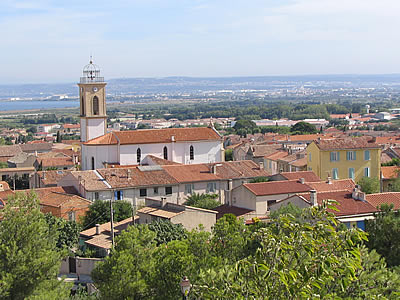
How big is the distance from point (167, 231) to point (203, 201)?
34.3 ft

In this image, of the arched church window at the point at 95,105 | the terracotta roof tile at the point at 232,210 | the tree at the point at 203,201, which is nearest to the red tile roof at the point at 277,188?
the terracotta roof tile at the point at 232,210

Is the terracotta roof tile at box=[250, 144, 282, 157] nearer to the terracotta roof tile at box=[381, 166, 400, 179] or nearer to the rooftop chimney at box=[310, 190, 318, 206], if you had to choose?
the terracotta roof tile at box=[381, 166, 400, 179]

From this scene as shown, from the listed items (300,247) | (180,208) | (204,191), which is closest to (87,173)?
(204,191)

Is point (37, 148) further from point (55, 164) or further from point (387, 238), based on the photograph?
point (387, 238)

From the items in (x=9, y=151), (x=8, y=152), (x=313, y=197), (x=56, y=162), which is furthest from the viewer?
(x=9, y=151)

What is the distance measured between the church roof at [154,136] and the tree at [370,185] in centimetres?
1366

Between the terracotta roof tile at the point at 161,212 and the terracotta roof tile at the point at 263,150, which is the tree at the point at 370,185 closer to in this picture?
the terracotta roof tile at the point at 161,212

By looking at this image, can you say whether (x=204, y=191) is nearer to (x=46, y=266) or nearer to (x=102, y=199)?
(x=102, y=199)

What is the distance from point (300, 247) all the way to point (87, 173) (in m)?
32.4

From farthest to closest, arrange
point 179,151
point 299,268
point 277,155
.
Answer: point 277,155 < point 179,151 < point 299,268

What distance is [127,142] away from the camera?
49.0 m

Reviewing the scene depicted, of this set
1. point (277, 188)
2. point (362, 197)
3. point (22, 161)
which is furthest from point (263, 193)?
point (22, 161)

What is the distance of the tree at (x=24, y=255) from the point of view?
1684 cm

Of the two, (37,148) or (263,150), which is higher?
(263,150)
